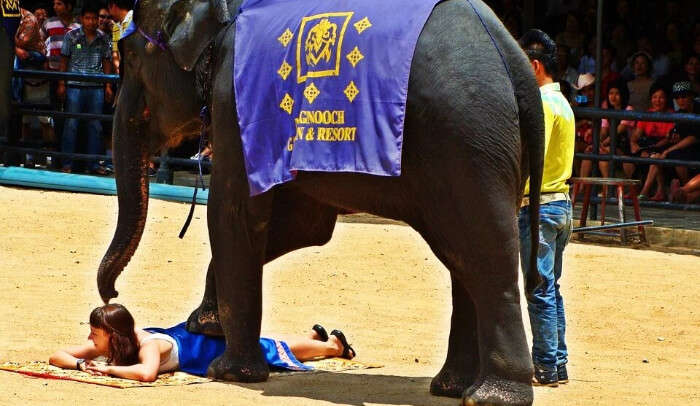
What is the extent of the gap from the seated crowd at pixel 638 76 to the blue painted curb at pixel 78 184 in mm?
3453

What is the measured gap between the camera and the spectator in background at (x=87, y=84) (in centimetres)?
1380

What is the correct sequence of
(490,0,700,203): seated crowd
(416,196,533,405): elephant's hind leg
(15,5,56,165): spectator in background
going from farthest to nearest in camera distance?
1. (15,5,56,165): spectator in background
2. (490,0,700,203): seated crowd
3. (416,196,533,405): elephant's hind leg

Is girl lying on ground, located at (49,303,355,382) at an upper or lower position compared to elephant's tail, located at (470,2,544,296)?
lower

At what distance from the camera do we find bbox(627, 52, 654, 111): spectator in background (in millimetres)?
13820

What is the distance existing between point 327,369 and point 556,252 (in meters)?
1.22

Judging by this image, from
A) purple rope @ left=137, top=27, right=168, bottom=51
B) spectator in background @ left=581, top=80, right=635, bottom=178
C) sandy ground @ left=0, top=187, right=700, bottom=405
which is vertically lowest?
sandy ground @ left=0, top=187, right=700, bottom=405

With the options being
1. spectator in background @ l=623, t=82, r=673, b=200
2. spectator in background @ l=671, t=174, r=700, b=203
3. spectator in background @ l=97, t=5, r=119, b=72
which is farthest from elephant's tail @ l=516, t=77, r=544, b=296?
spectator in background @ l=97, t=5, r=119, b=72

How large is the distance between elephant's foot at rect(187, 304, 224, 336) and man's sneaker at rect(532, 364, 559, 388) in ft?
4.98

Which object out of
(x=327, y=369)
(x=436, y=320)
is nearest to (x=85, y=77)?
(x=436, y=320)

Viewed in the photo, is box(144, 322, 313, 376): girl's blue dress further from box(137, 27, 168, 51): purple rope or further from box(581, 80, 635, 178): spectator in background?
box(581, 80, 635, 178): spectator in background

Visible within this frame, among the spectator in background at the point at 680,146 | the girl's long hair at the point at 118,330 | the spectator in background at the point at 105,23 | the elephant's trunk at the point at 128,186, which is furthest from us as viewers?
the spectator in background at the point at 105,23

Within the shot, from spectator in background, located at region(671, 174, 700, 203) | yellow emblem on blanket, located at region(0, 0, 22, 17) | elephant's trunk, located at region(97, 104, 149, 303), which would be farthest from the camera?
yellow emblem on blanket, located at region(0, 0, 22, 17)

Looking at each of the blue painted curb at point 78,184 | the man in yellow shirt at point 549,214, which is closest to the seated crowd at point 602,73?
the blue painted curb at point 78,184

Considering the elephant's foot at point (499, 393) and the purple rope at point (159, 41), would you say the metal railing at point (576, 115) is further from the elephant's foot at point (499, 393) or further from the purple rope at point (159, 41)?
the elephant's foot at point (499, 393)
